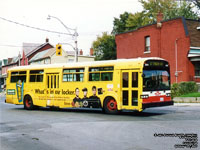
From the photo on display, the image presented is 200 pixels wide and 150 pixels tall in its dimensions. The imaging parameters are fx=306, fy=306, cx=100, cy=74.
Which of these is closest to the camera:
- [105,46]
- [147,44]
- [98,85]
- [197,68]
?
[98,85]

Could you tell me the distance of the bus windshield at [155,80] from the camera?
14.9m

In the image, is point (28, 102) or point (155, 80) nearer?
point (155, 80)

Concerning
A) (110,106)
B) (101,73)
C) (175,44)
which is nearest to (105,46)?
(175,44)

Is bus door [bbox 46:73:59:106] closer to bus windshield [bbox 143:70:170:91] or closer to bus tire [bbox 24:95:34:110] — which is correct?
bus tire [bbox 24:95:34:110]

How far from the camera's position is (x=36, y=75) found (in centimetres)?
2027

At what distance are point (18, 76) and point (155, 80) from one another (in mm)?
10455

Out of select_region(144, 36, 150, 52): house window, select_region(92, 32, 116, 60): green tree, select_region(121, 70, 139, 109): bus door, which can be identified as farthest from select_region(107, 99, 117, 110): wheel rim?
select_region(92, 32, 116, 60): green tree

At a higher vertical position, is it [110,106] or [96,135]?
[110,106]

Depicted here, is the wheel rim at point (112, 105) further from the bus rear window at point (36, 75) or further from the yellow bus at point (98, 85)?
the bus rear window at point (36, 75)

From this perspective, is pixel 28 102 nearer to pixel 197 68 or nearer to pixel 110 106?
pixel 110 106

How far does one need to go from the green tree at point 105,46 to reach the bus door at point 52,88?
145ft

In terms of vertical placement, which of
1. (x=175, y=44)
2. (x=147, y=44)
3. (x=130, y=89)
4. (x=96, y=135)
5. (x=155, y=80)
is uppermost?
(x=147, y=44)

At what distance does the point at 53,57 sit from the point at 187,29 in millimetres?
36122

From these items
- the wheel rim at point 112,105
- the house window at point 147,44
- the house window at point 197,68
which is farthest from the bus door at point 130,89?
the house window at point 147,44
